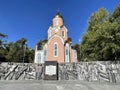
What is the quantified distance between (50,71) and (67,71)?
6.03 feet

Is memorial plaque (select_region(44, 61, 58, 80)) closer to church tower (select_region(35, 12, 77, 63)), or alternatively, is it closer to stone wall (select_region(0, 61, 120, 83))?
stone wall (select_region(0, 61, 120, 83))

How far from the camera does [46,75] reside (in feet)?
43.9

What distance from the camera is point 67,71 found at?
1407 centimetres

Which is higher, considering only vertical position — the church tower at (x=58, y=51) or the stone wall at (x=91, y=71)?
the church tower at (x=58, y=51)

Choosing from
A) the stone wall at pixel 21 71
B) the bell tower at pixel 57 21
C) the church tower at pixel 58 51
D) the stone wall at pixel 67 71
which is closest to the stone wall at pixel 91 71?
the stone wall at pixel 67 71

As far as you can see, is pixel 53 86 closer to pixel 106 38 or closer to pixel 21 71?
pixel 21 71

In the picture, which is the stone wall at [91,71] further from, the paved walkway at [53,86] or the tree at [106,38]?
the paved walkway at [53,86]

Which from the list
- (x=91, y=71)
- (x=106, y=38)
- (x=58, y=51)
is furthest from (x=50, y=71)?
(x=58, y=51)

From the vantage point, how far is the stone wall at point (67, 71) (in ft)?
42.8

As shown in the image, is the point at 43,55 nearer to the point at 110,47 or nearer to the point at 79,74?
the point at 79,74

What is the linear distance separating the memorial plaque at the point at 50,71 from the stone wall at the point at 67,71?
557 mm

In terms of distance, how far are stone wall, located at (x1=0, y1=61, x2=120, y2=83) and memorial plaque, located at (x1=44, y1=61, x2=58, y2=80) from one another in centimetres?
56

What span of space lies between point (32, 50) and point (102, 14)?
35.2 metres

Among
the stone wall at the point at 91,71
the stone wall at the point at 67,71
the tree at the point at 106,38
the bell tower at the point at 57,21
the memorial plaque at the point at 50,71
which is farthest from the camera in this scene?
the bell tower at the point at 57,21
